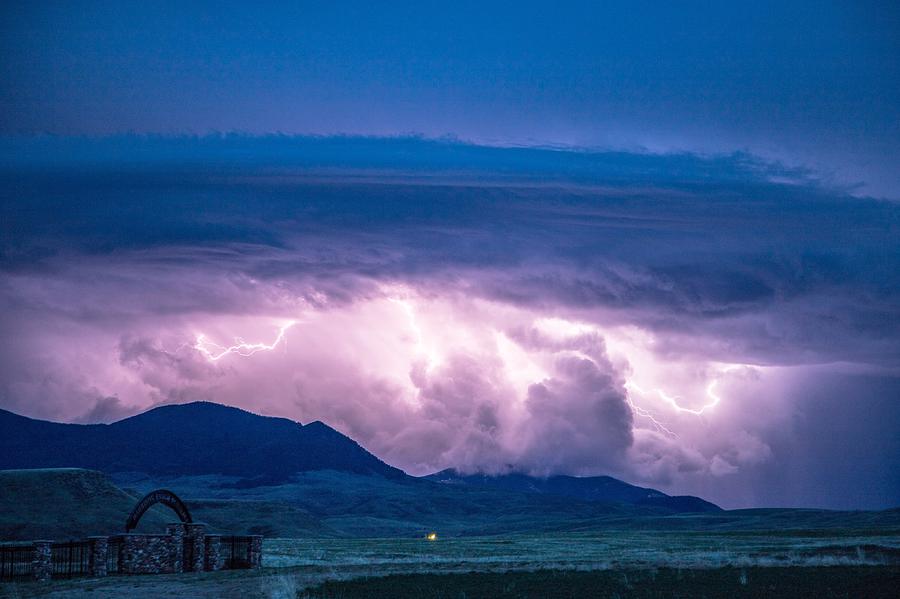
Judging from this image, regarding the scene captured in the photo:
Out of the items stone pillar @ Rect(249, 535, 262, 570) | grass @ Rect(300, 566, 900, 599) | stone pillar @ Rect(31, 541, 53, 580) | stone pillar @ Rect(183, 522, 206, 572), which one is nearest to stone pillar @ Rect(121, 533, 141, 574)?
stone pillar @ Rect(183, 522, 206, 572)

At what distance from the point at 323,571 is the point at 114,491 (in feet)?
173

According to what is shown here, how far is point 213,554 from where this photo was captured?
184ft

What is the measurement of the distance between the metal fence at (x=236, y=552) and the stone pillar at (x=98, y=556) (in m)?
6.81

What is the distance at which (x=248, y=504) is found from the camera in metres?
164

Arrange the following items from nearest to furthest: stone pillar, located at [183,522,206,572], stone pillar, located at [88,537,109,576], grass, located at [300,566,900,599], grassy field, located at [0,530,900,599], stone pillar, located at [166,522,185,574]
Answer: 1. grass, located at [300,566,900,599]
2. grassy field, located at [0,530,900,599]
3. stone pillar, located at [88,537,109,576]
4. stone pillar, located at [166,522,185,574]
5. stone pillar, located at [183,522,206,572]

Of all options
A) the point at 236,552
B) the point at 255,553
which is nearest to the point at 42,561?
the point at 236,552

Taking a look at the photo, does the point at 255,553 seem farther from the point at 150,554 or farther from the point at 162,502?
the point at 162,502

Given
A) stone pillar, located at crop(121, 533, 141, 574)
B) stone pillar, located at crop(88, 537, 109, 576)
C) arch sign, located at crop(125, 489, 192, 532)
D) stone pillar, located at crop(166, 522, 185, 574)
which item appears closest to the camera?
stone pillar, located at crop(88, 537, 109, 576)

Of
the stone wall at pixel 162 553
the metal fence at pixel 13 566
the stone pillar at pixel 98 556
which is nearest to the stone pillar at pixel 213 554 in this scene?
the stone wall at pixel 162 553

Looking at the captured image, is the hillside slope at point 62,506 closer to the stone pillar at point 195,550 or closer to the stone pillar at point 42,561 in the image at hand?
the stone pillar at point 195,550

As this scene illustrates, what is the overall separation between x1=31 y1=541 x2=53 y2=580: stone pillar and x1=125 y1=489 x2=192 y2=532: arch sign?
6921mm

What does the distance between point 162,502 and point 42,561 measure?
12.1 meters

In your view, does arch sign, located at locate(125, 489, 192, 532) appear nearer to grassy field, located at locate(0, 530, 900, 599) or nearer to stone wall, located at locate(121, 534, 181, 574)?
stone wall, located at locate(121, 534, 181, 574)

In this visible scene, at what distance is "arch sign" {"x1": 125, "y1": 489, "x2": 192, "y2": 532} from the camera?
58688 millimetres
